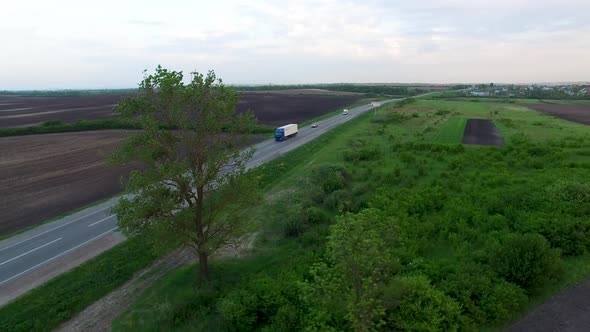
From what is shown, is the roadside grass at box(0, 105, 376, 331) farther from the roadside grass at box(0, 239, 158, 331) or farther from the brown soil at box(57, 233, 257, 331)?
the brown soil at box(57, 233, 257, 331)

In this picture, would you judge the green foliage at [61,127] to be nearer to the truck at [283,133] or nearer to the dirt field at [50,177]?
the dirt field at [50,177]

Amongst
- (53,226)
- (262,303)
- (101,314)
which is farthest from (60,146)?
(262,303)

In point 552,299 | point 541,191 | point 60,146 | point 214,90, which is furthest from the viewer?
point 60,146

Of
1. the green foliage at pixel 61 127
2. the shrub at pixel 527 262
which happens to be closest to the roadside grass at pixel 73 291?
the shrub at pixel 527 262

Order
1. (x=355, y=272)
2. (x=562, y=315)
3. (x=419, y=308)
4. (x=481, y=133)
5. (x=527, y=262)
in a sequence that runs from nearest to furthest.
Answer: (x=355, y=272), (x=419, y=308), (x=562, y=315), (x=527, y=262), (x=481, y=133)

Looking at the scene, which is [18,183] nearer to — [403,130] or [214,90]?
[214,90]

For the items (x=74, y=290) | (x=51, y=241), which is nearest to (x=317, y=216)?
(x=74, y=290)

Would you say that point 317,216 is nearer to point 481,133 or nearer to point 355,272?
point 355,272
